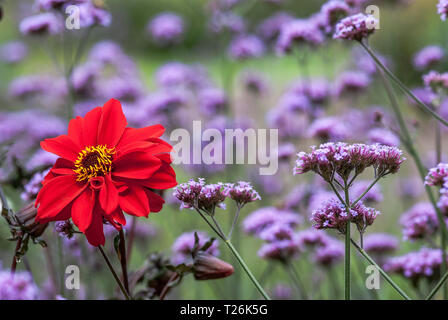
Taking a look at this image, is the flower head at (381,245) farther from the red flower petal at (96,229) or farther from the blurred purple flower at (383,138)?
the red flower petal at (96,229)

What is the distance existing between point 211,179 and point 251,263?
0.34 metres

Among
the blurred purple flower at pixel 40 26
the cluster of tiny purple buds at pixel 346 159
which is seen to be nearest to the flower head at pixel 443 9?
the cluster of tiny purple buds at pixel 346 159

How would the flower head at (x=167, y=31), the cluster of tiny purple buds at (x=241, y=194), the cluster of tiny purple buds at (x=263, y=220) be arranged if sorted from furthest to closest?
the flower head at (x=167, y=31)
the cluster of tiny purple buds at (x=263, y=220)
the cluster of tiny purple buds at (x=241, y=194)

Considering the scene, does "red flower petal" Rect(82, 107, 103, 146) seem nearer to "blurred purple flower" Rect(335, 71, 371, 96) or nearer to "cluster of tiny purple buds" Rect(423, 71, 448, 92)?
"cluster of tiny purple buds" Rect(423, 71, 448, 92)

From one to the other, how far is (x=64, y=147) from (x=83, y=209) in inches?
3.6

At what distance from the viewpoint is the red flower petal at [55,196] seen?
0.52 m

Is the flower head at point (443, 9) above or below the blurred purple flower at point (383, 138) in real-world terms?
above

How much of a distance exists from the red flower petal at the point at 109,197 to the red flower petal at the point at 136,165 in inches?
0.7

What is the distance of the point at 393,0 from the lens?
134 cm

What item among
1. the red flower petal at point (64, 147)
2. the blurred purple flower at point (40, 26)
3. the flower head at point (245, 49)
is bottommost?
the red flower petal at point (64, 147)

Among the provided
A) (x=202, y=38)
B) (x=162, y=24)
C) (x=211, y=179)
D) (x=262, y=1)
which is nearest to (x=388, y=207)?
(x=211, y=179)

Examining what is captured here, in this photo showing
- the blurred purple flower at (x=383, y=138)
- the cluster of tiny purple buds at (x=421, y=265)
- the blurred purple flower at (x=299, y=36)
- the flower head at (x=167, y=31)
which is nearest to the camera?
the cluster of tiny purple buds at (x=421, y=265)

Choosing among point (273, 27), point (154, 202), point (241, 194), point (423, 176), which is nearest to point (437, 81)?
point (423, 176)
